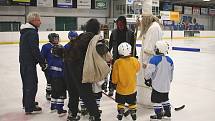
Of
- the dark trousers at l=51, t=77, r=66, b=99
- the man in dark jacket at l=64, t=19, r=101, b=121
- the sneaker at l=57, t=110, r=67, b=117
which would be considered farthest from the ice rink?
the man in dark jacket at l=64, t=19, r=101, b=121

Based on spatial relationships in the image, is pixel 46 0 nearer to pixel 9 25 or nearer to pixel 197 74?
pixel 9 25

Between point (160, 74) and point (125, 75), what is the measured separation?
469 mm

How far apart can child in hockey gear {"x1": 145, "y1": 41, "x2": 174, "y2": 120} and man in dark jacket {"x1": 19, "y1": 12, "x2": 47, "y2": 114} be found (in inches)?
56.5

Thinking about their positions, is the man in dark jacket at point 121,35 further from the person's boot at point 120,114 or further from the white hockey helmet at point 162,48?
the white hockey helmet at point 162,48

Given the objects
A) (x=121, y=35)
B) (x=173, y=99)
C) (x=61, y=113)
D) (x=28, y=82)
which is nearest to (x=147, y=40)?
(x=121, y=35)

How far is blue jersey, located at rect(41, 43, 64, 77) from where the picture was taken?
4.25 meters

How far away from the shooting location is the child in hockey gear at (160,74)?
3.96 metres

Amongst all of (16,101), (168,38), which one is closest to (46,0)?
(168,38)

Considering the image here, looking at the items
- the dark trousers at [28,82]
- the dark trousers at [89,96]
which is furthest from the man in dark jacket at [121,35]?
the dark trousers at [28,82]

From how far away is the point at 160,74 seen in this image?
400cm

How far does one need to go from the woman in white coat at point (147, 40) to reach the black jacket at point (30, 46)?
1.48 metres

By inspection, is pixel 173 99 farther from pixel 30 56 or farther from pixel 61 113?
pixel 30 56

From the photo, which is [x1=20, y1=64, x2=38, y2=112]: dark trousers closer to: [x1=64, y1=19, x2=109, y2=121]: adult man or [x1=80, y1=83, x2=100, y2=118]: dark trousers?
[x1=64, y1=19, x2=109, y2=121]: adult man

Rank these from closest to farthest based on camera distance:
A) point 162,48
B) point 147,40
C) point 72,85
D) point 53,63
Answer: point 72,85 → point 162,48 → point 53,63 → point 147,40
